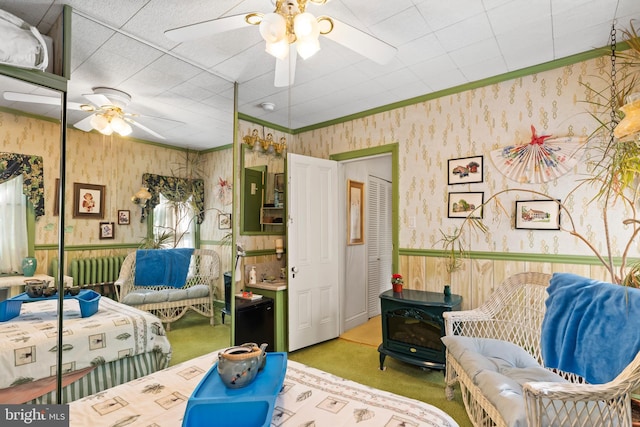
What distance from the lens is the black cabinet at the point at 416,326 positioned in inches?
109

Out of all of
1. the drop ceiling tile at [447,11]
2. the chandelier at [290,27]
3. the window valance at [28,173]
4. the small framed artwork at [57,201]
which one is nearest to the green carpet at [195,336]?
the small framed artwork at [57,201]

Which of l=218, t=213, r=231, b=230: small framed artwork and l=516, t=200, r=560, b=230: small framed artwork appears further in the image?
l=218, t=213, r=231, b=230: small framed artwork

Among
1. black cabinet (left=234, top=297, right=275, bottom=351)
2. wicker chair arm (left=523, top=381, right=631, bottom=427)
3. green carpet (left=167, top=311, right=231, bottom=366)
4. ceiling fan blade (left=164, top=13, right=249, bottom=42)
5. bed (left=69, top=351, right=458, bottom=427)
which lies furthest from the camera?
black cabinet (left=234, top=297, right=275, bottom=351)

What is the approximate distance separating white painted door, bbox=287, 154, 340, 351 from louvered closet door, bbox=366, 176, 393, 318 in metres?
0.97

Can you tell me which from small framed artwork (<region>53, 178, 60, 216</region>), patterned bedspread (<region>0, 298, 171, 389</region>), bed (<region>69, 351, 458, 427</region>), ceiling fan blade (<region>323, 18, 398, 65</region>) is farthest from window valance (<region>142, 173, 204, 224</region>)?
ceiling fan blade (<region>323, 18, 398, 65</region>)

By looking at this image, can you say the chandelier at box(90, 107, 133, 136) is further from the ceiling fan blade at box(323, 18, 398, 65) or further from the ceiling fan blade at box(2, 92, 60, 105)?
the ceiling fan blade at box(323, 18, 398, 65)

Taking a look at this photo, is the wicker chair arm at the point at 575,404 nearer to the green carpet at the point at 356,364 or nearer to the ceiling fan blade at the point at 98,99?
the green carpet at the point at 356,364

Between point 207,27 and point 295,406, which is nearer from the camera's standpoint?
point 295,406

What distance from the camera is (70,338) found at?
199cm

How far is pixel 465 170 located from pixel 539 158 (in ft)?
1.97

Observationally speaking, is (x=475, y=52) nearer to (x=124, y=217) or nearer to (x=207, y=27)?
(x=207, y=27)

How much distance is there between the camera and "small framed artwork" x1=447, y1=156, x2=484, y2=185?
9.91 feet

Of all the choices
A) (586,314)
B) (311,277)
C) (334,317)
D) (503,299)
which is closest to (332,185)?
(311,277)

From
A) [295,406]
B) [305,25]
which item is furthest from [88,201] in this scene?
[295,406]
